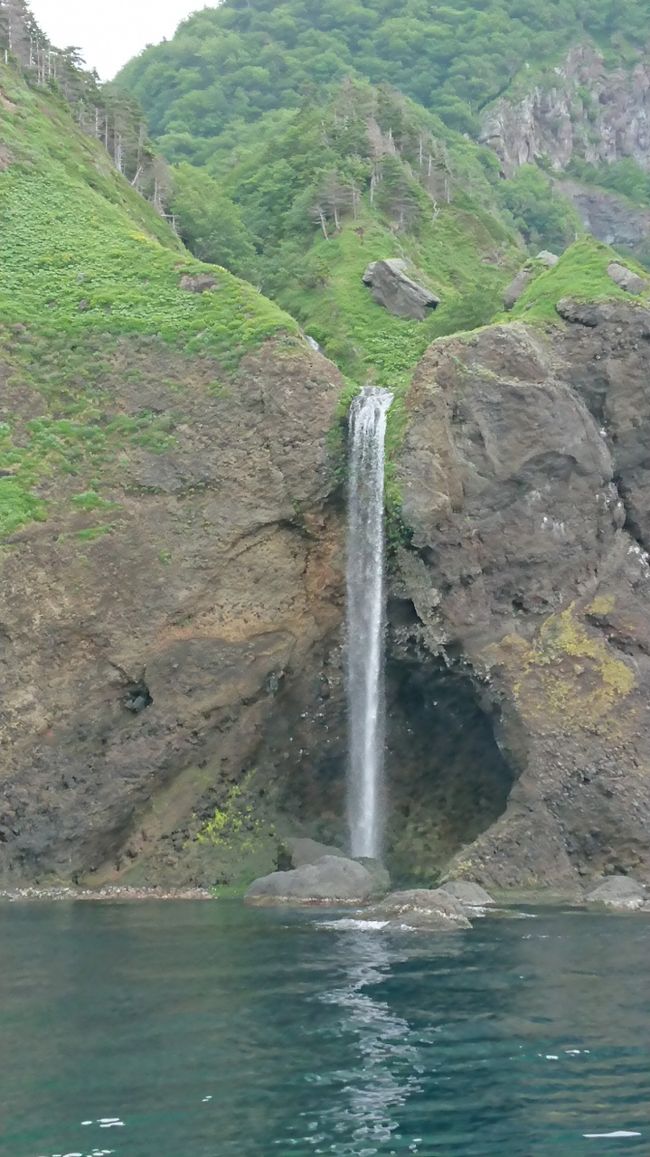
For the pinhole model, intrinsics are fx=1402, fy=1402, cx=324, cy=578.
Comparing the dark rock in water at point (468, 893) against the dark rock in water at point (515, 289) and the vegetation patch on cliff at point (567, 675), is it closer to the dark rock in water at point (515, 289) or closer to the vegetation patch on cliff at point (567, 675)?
the vegetation patch on cliff at point (567, 675)

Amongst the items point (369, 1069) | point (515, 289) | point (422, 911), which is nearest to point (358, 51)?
point (515, 289)

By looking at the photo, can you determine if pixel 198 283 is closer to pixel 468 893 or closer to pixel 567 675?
pixel 567 675

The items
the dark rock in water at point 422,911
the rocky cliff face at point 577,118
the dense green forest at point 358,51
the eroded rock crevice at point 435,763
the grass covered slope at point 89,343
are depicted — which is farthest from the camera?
the dense green forest at point 358,51

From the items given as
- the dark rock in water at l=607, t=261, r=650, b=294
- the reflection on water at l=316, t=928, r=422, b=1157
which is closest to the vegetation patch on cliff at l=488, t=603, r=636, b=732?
the dark rock in water at l=607, t=261, r=650, b=294

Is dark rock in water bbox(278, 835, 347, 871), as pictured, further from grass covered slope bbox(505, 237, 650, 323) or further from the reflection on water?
A: grass covered slope bbox(505, 237, 650, 323)

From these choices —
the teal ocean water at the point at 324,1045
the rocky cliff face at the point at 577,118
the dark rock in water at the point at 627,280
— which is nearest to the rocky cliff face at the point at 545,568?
the dark rock in water at the point at 627,280

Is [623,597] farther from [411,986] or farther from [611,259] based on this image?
[411,986]

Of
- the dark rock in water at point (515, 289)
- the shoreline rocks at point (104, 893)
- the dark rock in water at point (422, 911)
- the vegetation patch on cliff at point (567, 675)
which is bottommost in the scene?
the shoreline rocks at point (104, 893)
